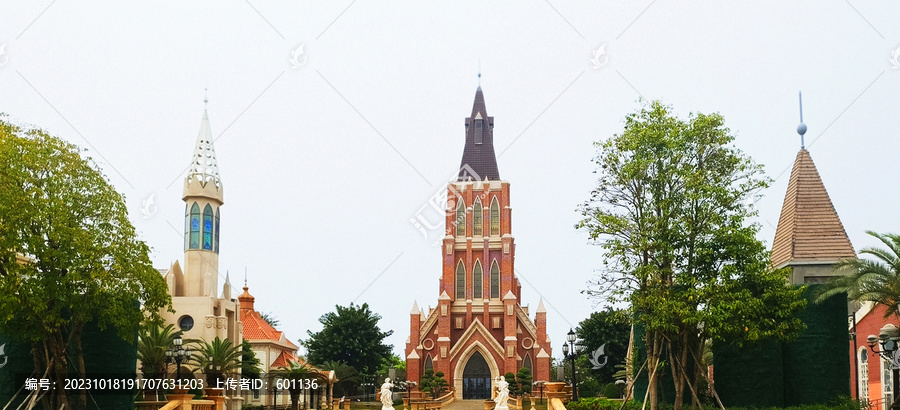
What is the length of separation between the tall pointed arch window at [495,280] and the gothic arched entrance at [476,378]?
535 cm

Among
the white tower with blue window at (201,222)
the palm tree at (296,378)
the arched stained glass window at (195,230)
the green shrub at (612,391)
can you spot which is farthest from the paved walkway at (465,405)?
the arched stained glass window at (195,230)

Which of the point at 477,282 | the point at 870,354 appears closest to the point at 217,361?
the point at 870,354

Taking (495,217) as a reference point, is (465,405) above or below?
below

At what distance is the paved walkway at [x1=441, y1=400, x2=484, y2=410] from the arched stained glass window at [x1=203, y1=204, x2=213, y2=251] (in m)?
17.4

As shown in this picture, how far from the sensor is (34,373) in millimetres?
23828

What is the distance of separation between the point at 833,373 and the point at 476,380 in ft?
141

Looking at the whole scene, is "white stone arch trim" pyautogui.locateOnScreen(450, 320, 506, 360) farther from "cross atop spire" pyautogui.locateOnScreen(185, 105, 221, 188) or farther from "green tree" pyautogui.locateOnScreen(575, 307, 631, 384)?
"cross atop spire" pyautogui.locateOnScreen(185, 105, 221, 188)

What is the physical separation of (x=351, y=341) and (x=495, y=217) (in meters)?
15.2

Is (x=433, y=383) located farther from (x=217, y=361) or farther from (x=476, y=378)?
(x=217, y=361)

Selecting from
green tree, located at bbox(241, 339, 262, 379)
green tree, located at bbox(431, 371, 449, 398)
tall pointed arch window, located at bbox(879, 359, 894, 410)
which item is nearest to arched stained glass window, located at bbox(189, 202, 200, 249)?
green tree, located at bbox(241, 339, 262, 379)

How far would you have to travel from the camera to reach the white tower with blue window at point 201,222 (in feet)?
172

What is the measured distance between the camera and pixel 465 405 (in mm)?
57969

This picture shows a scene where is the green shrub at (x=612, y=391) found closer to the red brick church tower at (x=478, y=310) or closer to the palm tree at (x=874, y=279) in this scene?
the red brick church tower at (x=478, y=310)

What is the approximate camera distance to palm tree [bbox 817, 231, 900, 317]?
24453 millimetres
